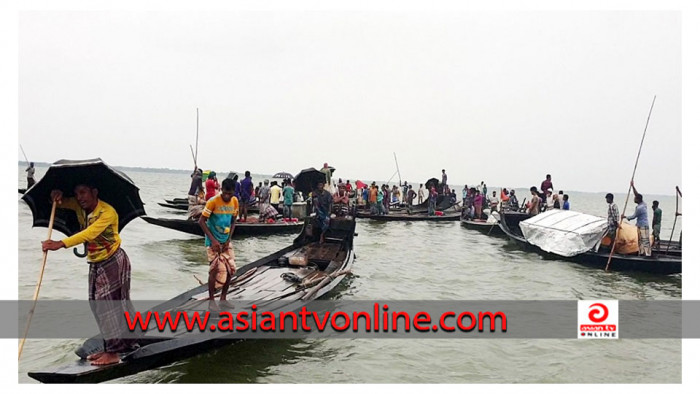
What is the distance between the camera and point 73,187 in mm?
4230

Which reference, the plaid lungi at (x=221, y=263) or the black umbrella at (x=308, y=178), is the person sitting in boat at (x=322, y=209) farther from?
the plaid lungi at (x=221, y=263)

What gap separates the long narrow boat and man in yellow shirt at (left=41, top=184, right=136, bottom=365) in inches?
6.1

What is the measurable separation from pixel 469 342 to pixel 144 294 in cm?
591

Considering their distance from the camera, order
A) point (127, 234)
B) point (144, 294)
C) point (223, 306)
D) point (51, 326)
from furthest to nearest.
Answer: point (127, 234) < point (144, 294) < point (51, 326) < point (223, 306)

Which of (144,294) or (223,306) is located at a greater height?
(223,306)

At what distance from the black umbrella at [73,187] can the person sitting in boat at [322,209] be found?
5.82m

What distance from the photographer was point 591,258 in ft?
39.4

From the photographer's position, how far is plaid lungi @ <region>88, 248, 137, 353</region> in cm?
411

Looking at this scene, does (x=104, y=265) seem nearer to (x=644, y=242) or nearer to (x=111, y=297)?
(x=111, y=297)

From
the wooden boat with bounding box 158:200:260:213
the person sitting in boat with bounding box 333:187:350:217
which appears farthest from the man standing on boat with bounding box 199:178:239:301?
the wooden boat with bounding box 158:200:260:213

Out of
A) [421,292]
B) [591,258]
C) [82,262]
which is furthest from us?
[591,258]

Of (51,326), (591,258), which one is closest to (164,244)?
(51,326)

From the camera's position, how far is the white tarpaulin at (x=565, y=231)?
11.9 metres

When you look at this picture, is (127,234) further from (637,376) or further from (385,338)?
(637,376)
